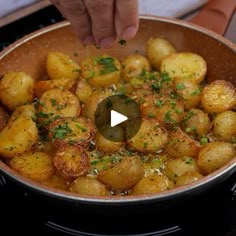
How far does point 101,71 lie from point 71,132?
0.89ft

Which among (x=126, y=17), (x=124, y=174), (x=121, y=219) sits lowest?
(x=121, y=219)

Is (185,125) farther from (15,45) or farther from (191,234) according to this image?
(15,45)

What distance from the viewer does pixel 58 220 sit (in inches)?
47.3

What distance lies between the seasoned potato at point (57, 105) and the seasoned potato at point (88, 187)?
0.21 m

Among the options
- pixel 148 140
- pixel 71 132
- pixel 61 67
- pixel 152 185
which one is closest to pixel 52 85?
pixel 61 67

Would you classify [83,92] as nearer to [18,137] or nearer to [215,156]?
[18,137]

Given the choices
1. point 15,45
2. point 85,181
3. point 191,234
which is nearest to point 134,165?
point 85,181

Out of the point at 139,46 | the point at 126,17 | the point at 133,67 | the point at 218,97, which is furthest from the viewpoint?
the point at 139,46

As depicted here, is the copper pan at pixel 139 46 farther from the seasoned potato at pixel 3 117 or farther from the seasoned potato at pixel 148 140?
the seasoned potato at pixel 148 140

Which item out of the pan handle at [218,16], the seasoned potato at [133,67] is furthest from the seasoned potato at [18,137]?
the pan handle at [218,16]

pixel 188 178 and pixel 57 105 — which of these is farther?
pixel 57 105

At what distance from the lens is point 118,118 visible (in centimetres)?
127

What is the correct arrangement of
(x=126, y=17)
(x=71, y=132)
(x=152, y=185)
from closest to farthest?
(x=126, y=17) → (x=152, y=185) → (x=71, y=132)

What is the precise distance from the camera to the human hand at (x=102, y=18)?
2.97ft
